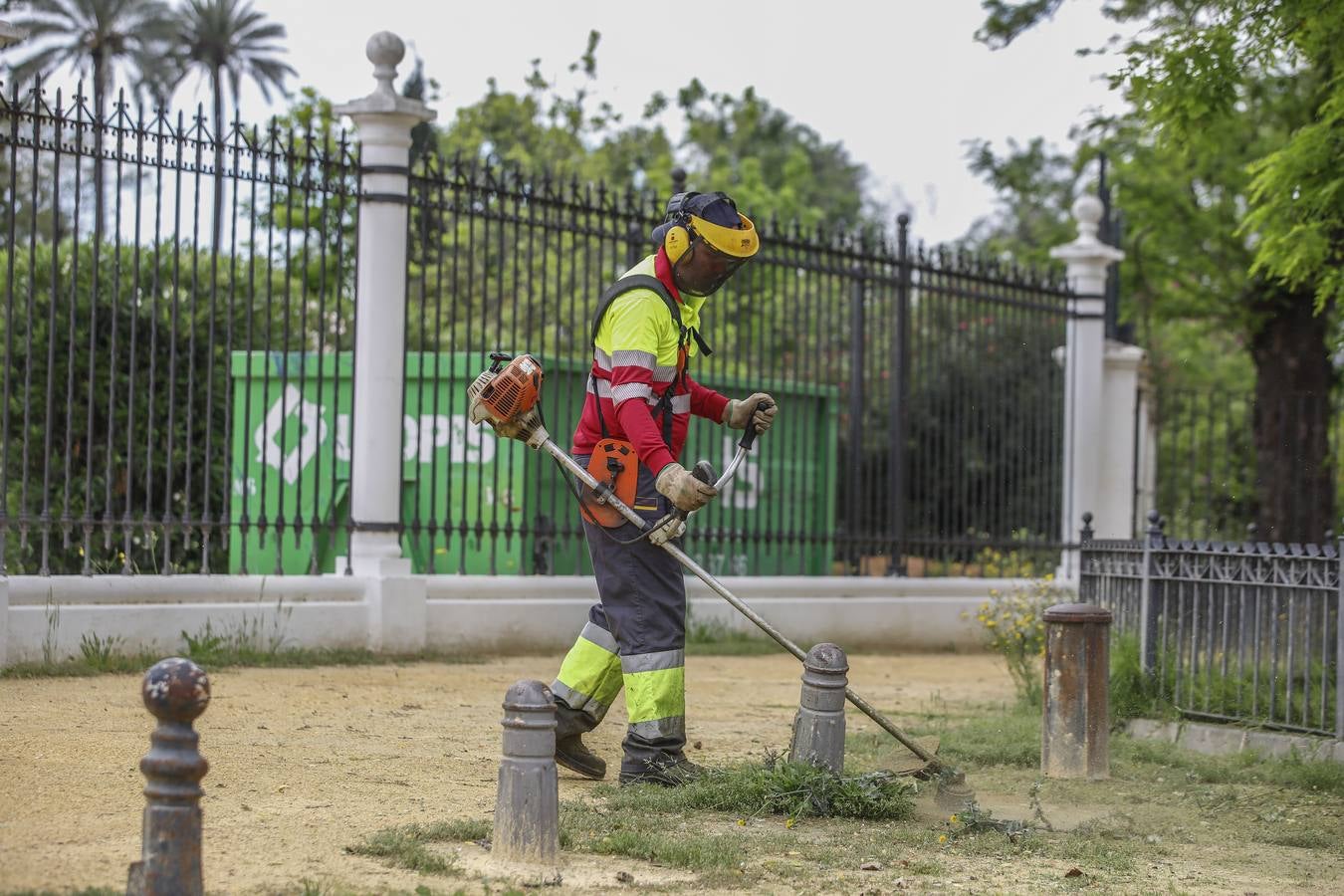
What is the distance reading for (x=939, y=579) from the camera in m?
13.5

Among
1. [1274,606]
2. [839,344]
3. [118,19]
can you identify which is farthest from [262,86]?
[1274,606]

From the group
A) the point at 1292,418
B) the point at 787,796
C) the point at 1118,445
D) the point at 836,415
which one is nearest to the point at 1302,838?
the point at 787,796

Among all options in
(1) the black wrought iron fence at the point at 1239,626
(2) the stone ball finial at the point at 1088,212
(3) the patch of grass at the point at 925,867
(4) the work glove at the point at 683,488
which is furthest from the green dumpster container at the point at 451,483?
(3) the patch of grass at the point at 925,867

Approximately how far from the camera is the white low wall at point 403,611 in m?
8.68

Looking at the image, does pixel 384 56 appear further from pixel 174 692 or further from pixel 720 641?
pixel 174 692

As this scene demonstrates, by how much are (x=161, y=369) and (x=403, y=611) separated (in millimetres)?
2876

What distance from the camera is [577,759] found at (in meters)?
6.25

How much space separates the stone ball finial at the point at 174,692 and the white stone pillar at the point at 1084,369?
434 inches

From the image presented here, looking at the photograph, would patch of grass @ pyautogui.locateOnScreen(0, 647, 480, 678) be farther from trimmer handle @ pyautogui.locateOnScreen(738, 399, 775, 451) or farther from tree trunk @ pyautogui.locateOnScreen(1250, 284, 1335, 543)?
tree trunk @ pyautogui.locateOnScreen(1250, 284, 1335, 543)

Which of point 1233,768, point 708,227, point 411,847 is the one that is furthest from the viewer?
point 1233,768

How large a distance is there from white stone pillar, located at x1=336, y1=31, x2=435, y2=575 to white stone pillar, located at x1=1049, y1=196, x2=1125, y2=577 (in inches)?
249

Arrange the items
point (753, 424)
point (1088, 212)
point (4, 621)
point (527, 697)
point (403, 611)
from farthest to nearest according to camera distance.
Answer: point (1088, 212), point (403, 611), point (4, 621), point (753, 424), point (527, 697)

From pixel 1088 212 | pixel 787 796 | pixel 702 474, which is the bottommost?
pixel 787 796

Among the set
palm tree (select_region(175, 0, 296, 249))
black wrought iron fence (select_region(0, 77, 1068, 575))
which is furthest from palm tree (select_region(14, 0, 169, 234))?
black wrought iron fence (select_region(0, 77, 1068, 575))
